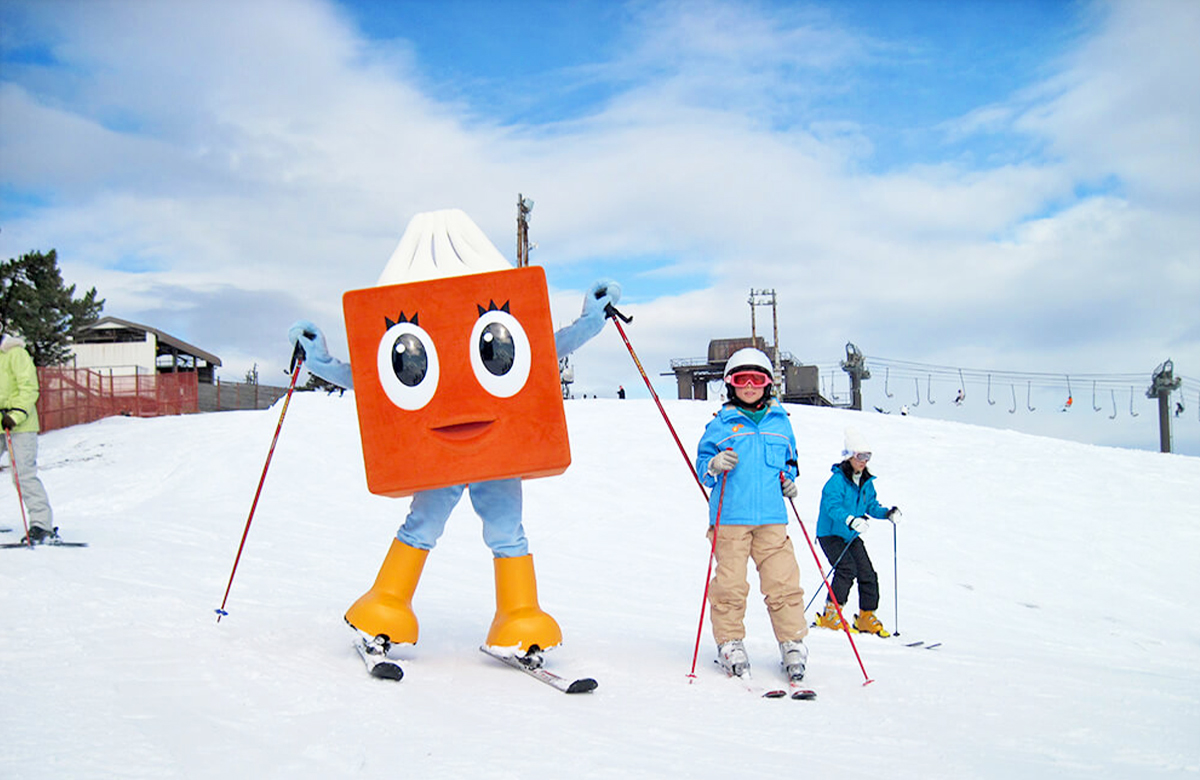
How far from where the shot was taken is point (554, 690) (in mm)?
3979

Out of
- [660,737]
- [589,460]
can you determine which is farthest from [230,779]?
[589,460]

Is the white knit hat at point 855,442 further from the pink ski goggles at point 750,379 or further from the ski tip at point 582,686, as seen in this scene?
the ski tip at point 582,686

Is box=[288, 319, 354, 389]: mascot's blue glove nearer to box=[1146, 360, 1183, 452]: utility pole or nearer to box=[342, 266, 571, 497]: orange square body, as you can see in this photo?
box=[342, 266, 571, 497]: orange square body

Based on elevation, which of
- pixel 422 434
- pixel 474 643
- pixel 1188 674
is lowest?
pixel 1188 674

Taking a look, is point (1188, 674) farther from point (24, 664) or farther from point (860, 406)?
point (860, 406)

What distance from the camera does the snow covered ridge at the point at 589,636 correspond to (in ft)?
9.89

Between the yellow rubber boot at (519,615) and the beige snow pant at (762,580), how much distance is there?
86 centimetres

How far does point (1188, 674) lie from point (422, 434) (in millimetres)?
4885

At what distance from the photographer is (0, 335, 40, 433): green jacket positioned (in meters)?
7.52

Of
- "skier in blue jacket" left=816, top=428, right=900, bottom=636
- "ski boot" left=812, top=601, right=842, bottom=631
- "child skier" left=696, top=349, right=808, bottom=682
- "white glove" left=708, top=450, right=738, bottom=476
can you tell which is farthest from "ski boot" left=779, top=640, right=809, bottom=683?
"skier in blue jacket" left=816, top=428, right=900, bottom=636

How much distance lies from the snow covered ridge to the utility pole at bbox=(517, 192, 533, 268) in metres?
14.6

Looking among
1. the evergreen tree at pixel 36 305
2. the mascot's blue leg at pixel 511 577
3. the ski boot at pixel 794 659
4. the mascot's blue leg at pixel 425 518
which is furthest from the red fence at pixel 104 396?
the ski boot at pixel 794 659

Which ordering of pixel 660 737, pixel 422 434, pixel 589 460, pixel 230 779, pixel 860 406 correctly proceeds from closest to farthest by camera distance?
pixel 230 779
pixel 660 737
pixel 422 434
pixel 589 460
pixel 860 406

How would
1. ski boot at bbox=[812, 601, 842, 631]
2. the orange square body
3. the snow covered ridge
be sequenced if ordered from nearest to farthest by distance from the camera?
the snow covered ridge < the orange square body < ski boot at bbox=[812, 601, 842, 631]
